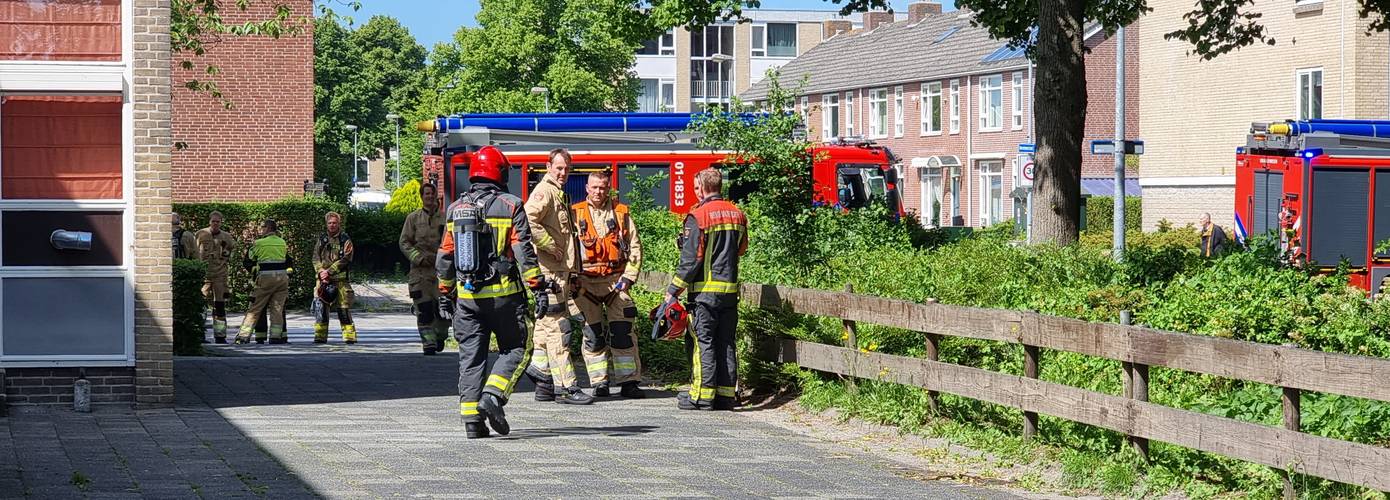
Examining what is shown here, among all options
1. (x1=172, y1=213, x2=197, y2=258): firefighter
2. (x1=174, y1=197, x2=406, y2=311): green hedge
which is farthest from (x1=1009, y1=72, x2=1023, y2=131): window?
(x1=172, y1=213, x2=197, y2=258): firefighter

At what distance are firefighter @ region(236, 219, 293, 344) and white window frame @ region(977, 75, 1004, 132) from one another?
40.4 meters

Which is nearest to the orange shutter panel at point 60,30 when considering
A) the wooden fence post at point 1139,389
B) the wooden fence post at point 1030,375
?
the wooden fence post at point 1030,375

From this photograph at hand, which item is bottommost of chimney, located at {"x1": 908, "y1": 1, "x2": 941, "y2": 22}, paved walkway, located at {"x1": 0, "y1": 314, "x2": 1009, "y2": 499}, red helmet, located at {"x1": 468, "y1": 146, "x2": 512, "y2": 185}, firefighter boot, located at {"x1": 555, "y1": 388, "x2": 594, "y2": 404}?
paved walkway, located at {"x1": 0, "y1": 314, "x2": 1009, "y2": 499}

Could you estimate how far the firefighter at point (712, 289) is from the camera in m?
11.5

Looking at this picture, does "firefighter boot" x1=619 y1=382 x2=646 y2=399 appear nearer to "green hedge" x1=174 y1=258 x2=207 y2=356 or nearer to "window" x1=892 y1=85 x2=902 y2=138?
"green hedge" x1=174 y1=258 x2=207 y2=356

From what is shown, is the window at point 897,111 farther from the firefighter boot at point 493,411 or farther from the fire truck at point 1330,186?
the firefighter boot at point 493,411

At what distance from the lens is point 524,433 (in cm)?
1041

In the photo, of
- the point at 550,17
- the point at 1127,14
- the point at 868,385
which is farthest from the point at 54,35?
the point at 550,17

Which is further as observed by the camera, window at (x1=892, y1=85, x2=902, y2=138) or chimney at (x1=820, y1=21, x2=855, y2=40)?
chimney at (x1=820, y1=21, x2=855, y2=40)

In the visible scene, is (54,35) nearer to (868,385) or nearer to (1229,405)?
(868,385)

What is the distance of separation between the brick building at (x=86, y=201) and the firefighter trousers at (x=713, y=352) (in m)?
3.55

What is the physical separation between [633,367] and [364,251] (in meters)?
23.8

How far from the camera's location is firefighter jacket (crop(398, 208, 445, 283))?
1695 cm

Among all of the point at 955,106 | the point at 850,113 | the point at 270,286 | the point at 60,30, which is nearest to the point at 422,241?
the point at 270,286
